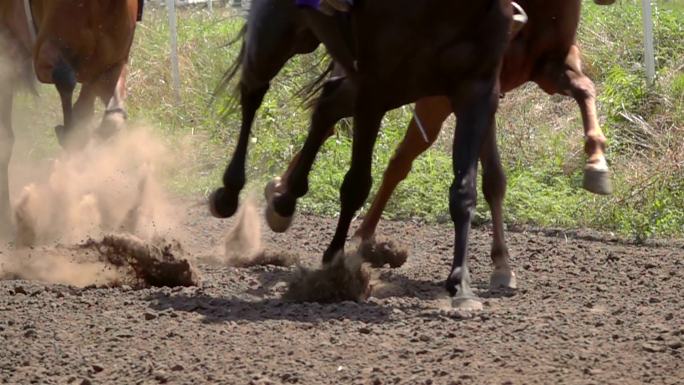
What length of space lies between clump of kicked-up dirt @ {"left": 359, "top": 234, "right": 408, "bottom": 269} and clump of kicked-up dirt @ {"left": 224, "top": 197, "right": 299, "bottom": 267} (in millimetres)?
440

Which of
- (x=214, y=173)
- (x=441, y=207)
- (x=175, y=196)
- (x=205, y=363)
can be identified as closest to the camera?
(x=205, y=363)

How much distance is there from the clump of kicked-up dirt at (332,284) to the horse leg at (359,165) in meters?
0.40

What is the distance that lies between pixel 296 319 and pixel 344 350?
27.2 inches

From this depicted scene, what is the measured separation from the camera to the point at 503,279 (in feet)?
22.8

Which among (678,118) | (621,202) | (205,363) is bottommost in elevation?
(205,363)

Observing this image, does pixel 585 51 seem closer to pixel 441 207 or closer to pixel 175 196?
pixel 441 207

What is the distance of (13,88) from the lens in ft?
30.9

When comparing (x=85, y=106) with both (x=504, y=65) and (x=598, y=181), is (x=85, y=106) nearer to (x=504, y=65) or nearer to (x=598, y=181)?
(x=504, y=65)

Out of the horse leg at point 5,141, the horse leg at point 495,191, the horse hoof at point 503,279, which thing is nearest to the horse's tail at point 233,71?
the horse leg at point 495,191

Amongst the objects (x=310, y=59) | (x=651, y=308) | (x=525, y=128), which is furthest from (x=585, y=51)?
(x=651, y=308)

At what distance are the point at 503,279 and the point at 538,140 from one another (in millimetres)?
4016

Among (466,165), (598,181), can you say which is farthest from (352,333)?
(598,181)

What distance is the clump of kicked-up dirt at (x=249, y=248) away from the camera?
7703 mm

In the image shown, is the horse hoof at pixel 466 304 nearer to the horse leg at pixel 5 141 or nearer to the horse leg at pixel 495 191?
the horse leg at pixel 495 191
